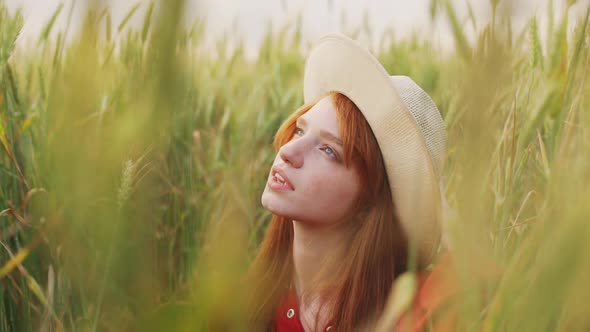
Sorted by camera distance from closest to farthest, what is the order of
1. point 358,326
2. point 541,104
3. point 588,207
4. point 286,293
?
point 588,207, point 541,104, point 358,326, point 286,293

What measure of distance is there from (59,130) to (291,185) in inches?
31.9

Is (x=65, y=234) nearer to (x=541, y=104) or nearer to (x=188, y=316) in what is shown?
(x=188, y=316)

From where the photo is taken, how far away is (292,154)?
3.36 ft

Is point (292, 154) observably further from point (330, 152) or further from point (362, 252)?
point (362, 252)

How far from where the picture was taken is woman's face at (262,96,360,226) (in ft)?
3.35

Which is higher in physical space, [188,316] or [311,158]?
[188,316]

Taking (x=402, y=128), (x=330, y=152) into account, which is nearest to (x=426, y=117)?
(x=402, y=128)

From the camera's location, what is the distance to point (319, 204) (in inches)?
40.8

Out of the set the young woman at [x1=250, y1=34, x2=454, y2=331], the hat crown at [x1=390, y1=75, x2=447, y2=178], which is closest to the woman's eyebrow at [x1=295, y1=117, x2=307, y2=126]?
the young woman at [x1=250, y1=34, x2=454, y2=331]

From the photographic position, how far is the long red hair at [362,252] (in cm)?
102

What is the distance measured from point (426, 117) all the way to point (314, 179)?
22 centimetres

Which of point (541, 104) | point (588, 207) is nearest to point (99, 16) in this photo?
point (588, 207)

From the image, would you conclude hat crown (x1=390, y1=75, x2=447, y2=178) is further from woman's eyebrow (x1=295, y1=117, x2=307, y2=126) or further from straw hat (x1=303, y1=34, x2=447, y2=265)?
woman's eyebrow (x1=295, y1=117, x2=307, y2=126)

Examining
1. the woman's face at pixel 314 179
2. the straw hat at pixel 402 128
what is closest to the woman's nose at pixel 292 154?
the woman's face at pixel 314 179
